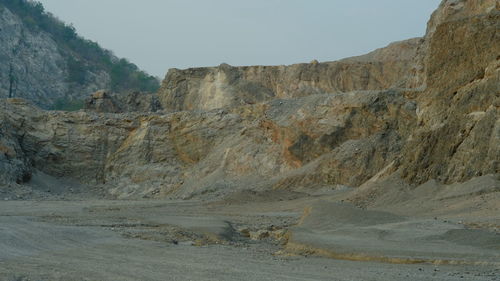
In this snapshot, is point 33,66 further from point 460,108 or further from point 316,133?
point 460,108

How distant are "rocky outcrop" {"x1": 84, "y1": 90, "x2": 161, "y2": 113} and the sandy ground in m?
34.7

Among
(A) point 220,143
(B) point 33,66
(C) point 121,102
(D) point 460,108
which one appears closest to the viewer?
(D) point 460,108

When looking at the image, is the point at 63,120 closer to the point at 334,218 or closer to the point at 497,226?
the point at 334,218

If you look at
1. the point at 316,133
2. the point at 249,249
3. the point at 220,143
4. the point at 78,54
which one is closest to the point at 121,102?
the point at 220,143

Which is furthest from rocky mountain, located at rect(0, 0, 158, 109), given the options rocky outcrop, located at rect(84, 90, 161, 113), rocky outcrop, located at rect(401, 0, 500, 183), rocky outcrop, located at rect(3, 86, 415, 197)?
rocky outcrop, located at rect(401, 0, 500, 183)

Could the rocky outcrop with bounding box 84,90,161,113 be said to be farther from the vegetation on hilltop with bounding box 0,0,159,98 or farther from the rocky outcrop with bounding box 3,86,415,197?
the vegetation on hilltop with bounding box 0,0,159,98

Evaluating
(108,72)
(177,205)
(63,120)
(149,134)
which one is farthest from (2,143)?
(108,72)

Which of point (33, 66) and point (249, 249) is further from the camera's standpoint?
point (33, 66)

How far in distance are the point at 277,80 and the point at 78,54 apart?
55.4 m

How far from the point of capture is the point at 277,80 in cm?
5766

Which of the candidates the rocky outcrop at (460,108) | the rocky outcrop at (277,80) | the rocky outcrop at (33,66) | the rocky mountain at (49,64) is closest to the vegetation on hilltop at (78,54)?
the rocky mountain at (49,64)

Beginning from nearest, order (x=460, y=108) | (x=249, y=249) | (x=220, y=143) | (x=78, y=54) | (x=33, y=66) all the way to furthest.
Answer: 1. (x=249, y=249)
2. (x=460, y=108)
3. (x=220, y=143)
4. (x=33, y=66)
5. (x=78, y=54)

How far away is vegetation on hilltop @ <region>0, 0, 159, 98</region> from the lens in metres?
93.4

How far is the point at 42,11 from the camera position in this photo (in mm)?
106938
